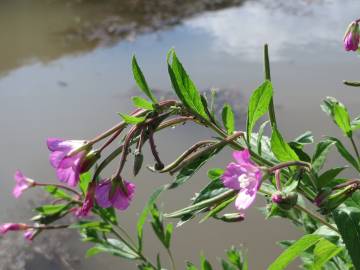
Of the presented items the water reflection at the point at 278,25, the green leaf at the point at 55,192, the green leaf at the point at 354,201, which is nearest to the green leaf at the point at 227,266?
the green leaf at the point at 55,192

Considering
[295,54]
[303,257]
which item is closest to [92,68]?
[295,54]

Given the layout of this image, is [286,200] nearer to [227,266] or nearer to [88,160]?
[88,160]

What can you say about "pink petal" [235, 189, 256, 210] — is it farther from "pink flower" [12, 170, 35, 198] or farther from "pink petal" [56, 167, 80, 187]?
"pink flower" [12, 170, 35, 198]

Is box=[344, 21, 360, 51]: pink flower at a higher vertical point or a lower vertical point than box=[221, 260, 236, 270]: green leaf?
higher

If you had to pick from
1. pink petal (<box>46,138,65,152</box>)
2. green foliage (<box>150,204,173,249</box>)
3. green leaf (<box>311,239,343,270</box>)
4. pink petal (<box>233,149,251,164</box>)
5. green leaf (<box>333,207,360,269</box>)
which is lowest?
green foliage (<box>150,204,173,249</box>)

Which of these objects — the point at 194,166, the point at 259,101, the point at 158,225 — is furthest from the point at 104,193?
the point at 158,225

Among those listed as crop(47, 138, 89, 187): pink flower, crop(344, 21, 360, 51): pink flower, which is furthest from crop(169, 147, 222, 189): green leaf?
crop(344, 21, 360, 51): pink flower
